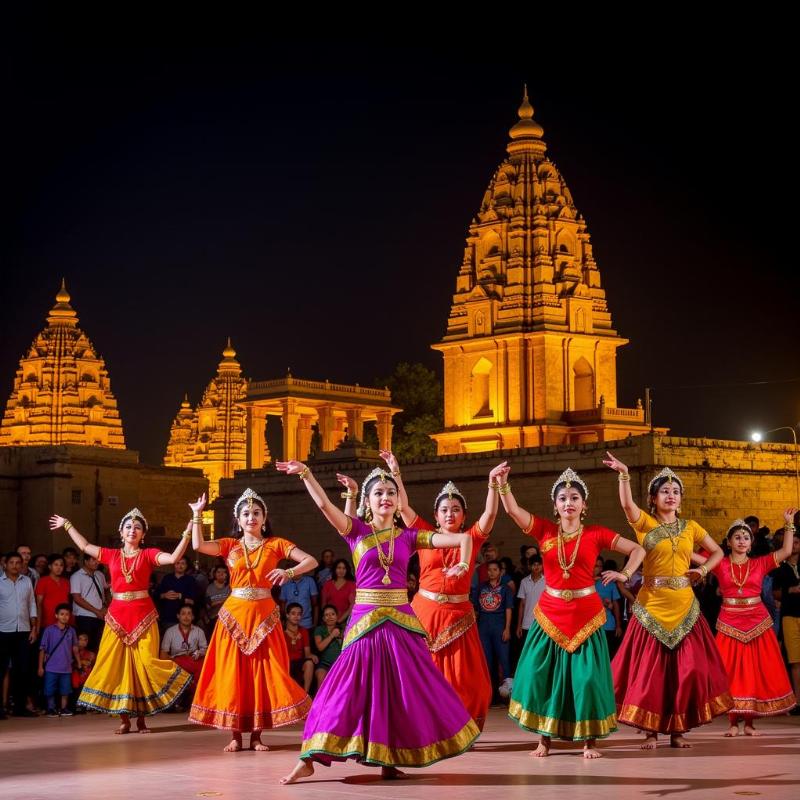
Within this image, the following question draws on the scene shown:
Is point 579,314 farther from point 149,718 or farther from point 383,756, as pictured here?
point 383,756

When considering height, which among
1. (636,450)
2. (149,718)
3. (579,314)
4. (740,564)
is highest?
(579,314)

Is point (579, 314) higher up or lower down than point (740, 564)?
higher up

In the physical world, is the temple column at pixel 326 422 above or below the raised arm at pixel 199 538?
above

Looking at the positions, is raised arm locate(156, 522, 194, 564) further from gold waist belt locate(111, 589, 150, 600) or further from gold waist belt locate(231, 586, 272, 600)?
gold waist belt locate(231, 586, 272, 600)

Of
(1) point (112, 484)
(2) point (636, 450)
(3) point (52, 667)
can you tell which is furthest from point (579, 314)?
(3) point (52, 667)

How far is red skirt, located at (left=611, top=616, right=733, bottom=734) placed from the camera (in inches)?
419

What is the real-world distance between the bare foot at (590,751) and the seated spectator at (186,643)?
5635 mm

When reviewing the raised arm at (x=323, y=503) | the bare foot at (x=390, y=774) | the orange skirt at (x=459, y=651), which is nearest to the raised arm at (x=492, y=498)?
the raised arm at (x=323, y=503)

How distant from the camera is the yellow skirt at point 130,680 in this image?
1235cm

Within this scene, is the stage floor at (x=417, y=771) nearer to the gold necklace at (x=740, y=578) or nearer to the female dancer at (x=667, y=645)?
the female dancer at (x=667, y=645)

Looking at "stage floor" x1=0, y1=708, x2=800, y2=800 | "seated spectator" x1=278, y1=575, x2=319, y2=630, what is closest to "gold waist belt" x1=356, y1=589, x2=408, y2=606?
"stage floor" x1=0, y1=708, x2=800, y2=800

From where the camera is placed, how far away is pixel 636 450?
103 ft

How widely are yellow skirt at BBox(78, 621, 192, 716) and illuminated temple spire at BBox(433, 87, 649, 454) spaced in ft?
128

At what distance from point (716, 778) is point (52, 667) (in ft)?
26.7
